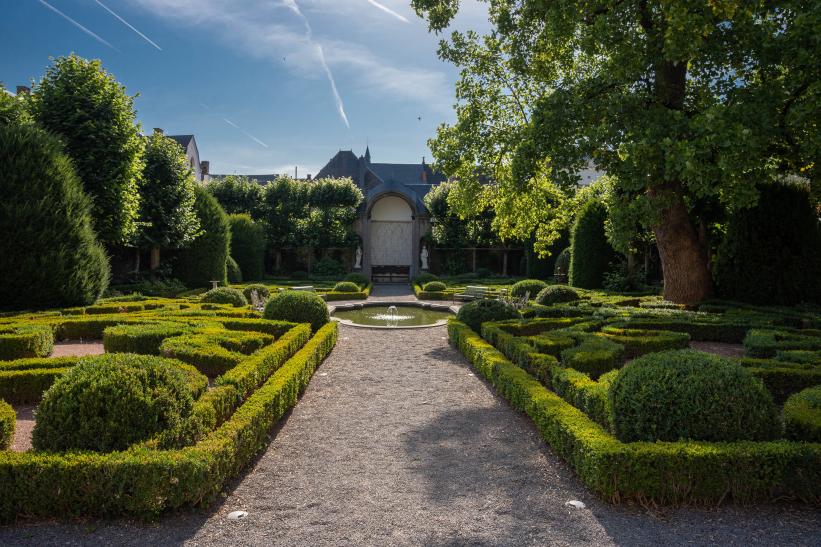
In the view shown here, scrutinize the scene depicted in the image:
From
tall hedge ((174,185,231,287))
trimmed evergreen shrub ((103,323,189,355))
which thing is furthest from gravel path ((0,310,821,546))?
tall hedge ((174,185,231,287))

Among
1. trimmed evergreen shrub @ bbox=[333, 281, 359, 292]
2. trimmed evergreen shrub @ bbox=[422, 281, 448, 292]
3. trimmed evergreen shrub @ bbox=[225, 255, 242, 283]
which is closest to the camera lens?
trimmed evergreen shrub @ bbox=[422, 281, 448, 292]

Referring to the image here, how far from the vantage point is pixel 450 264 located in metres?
34.2

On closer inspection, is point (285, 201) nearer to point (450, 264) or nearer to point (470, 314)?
point (450, 264)

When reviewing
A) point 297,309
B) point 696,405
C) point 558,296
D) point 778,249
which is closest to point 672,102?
point 778,249

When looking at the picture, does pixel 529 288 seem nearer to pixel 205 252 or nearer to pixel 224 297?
pixel 224 297

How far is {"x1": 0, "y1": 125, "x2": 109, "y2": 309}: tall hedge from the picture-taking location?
39.0 ft

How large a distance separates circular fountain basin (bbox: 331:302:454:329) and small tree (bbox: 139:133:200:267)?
6757 millimetres

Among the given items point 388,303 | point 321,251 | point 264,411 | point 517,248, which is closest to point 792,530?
point 264,411

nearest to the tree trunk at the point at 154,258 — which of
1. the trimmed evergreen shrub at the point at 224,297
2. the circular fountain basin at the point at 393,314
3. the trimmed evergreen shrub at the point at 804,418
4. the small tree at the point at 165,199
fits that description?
the small tree at the point at 165,199

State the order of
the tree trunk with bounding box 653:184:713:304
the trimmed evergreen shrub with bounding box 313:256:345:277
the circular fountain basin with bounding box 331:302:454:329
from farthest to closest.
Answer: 1. the trimmed evergreen shrub with bounding box 313:256:345:277
2. the circular fountain basin with bounding box 331:302:454:329
3. the tree trunk with bounding box 653:184:713:304

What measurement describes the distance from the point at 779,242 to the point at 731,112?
5442 mm

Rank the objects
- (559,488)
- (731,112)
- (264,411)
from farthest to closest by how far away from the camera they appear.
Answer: (731,112) < (264,411) < (559,488)

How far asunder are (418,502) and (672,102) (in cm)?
1161

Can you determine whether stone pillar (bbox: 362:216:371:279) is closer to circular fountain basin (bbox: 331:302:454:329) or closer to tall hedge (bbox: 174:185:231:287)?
tall hedge (bbox: 174:185:231:287)
